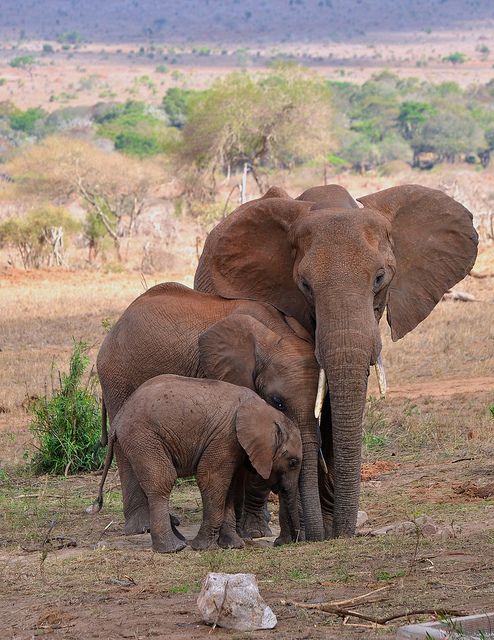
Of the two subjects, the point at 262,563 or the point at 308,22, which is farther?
the point at 308,22

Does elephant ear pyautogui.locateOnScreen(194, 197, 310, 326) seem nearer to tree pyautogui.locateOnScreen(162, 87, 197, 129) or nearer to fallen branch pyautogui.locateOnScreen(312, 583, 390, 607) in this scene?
fallen branch pyautogui.locateOnScreen(312, 583, 390, 607)

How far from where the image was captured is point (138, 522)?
7.32 meters

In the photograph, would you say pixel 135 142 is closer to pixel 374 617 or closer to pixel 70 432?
pixel 70 432

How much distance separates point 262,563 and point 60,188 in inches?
1242

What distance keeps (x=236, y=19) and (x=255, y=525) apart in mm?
149712

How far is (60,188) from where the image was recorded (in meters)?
36.8

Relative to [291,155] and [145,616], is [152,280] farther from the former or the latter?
[145,616]

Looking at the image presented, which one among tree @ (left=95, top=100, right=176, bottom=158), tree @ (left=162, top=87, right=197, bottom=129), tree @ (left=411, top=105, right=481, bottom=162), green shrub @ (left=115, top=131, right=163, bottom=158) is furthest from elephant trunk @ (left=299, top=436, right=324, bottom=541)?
tree @ (left=162, top=87, right=197, bottom=129)

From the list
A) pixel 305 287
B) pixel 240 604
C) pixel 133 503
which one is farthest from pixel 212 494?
pixel 240 604

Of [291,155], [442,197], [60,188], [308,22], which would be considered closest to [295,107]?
[291,155]

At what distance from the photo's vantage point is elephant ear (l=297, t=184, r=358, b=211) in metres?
7.27

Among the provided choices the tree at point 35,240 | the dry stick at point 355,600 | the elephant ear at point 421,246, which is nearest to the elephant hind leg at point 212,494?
the elephant ear at point 421,246

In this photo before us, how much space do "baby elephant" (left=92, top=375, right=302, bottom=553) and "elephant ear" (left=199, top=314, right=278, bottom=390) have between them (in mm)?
187

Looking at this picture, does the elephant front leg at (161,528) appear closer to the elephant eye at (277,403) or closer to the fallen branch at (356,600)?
the elephant eye at (277,403)
